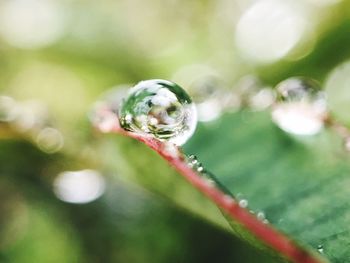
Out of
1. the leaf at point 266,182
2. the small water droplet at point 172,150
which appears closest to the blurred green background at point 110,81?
the leaf at point 266,182

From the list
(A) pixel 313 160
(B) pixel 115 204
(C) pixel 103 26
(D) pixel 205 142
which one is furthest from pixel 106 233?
(C) pixel 103 26

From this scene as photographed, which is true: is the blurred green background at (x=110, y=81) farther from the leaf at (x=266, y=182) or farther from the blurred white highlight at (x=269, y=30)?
the leaf at (x=266, y=182)

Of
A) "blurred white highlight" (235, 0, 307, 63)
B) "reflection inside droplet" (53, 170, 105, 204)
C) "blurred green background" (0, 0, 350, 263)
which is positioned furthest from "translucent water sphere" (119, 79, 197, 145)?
"blurred white highlight" (235, 0, 307, 63)

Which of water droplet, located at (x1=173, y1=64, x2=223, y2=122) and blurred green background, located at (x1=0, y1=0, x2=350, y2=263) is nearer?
water droplet, located at (x1=173, y1=64, x2=223, y2=122)

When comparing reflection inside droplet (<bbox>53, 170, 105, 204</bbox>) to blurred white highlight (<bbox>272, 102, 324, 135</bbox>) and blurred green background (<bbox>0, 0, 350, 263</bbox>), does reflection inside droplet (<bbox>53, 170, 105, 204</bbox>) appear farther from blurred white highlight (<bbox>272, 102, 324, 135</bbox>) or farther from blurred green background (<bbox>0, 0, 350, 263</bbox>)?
blurred white highlight (<bbox>272, 102, 324, 135</bbox>)

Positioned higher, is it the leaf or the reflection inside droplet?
the reflection inside droplet

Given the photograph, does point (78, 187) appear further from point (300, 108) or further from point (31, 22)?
point (31, 22)

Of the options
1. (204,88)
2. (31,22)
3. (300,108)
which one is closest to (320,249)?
(300,108)
